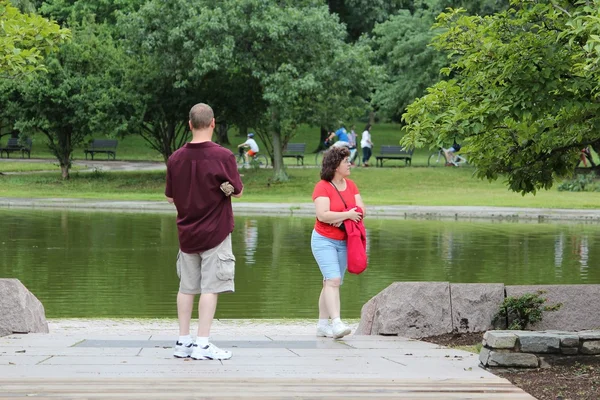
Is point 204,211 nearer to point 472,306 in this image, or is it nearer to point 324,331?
point 324,331

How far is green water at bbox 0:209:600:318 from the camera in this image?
46.6 feet

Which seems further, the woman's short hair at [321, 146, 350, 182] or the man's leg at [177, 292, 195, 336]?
the woman's short hair at [321, 146, 350, 182]

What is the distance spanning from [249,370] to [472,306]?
128 inches

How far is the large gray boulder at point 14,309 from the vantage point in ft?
31.2

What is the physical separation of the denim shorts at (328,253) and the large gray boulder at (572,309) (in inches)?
63.1

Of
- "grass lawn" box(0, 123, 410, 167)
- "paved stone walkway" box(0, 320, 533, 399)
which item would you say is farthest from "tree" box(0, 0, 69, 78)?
"grass lawn" box(0, 123, 410, 167)

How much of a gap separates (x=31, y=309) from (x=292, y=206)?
62.2 feet

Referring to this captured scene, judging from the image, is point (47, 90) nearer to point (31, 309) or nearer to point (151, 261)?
point (151, 261)

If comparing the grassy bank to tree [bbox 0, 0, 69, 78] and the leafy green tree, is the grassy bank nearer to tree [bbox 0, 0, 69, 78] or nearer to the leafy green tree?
tree [bbox 0, 0, 69, 78]

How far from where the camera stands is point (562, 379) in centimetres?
725

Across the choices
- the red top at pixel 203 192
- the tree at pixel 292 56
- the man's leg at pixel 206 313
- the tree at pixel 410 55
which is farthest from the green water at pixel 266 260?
the tree at pixel 410 55

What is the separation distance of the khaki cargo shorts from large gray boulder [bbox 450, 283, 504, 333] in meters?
2.61

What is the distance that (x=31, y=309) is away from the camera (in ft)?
32.3

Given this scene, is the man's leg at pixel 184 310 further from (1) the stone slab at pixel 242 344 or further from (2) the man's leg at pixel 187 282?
(1) the stone slab at pixel 242 344
